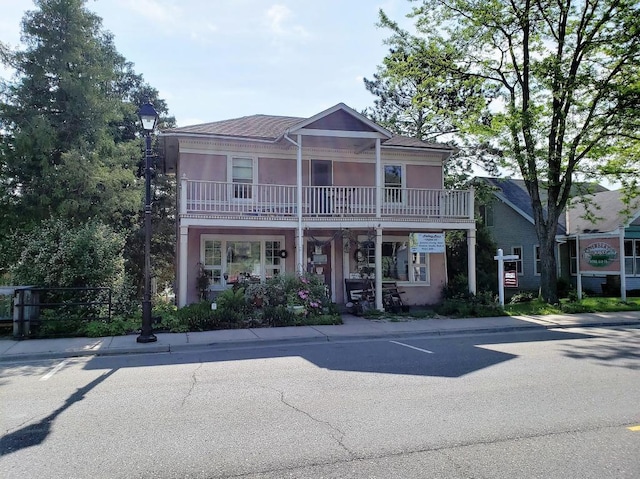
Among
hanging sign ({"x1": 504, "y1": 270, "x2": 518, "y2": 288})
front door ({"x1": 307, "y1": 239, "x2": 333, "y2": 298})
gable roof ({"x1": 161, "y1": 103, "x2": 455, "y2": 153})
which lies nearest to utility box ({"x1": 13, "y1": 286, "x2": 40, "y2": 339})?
gable roof ({"x1": 161, "y1": 103, "x2": 455, "y2": 153})

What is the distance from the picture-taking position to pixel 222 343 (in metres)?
10.4

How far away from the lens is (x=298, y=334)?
450 inches

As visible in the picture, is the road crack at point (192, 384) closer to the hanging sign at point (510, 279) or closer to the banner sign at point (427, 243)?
the banner sign at point (427, 243)

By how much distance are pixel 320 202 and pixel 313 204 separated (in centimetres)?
28

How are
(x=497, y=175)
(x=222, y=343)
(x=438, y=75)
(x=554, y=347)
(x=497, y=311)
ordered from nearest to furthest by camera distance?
(x=554, y=347)
(x=222, y=343)
(x=497, y=311)
(x=438, y=75)
(x=497, y=175)

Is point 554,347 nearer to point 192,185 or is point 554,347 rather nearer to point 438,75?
point 192,185

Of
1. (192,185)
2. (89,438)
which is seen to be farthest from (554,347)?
(192,185)

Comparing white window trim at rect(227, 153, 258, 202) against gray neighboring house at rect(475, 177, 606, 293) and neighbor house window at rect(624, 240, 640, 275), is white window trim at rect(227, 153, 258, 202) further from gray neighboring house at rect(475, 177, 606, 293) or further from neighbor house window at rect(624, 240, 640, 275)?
neighbor house window at rect(624, 240, 640, 275)

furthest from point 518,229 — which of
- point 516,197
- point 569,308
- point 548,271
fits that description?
point 569,308

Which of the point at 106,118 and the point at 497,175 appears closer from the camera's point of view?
the point at 106,118

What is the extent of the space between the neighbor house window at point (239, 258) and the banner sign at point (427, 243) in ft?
15.7

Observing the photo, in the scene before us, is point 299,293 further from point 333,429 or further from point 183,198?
point 333,429

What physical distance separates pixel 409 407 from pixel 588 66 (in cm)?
1715

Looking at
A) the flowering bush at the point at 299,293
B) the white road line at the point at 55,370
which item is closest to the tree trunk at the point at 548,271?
the flowering bush at the point at 299,293
